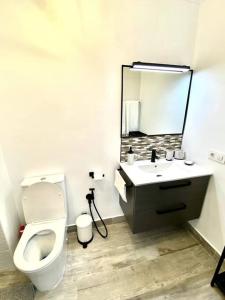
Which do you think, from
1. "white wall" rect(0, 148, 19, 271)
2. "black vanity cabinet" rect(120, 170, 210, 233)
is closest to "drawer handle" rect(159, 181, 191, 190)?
"black vanity cabinet" rect(120, 170, 210, 233)

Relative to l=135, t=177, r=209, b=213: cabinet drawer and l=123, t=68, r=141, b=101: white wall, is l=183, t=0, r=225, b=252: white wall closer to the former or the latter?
l=135, t=177, r=209, b=213: cabinet drawer

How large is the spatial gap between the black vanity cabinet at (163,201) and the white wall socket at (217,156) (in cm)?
19

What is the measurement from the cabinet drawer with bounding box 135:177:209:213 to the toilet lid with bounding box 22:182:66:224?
2.47ft

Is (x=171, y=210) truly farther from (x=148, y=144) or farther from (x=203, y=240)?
(x=148, y=144)

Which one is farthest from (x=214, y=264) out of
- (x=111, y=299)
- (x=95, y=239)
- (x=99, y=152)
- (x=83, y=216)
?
(x=99, y=152)

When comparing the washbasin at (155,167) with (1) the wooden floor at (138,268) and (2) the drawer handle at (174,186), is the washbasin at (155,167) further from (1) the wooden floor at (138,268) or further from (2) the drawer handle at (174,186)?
(1) the wooden floor at (138,268)

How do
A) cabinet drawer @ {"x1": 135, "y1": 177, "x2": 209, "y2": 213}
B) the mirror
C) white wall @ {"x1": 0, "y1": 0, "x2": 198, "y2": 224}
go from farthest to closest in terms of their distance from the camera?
the mirror → cabinet drawer @ {"x1": 135, "y1": 177, "x2": 209, "y2": 213} → white wall @ {"x1": 0, "y1": 0, "x2": 198, "y2": 224}

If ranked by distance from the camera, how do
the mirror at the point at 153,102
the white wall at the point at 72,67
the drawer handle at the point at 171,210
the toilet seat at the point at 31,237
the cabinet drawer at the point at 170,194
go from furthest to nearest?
the mirror at the point at 153,102 → the drawer handle at the point at 171,210 → the cabinet drawer at the point at 170,194 → the white wall at the point at 72,67 → the toilet seat at the point at 31,237

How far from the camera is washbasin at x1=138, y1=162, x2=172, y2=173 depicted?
1.73m

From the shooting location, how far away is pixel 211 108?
1503mm

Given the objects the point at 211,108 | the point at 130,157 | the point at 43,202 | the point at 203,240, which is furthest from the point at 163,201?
the point at 43,202

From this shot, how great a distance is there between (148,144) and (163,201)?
2.13 ft

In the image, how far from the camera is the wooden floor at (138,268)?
4.28 ft

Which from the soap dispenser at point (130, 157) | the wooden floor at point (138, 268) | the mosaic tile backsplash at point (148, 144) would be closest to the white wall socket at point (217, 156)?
the mosaic tile backsplash at point (148, 144)
